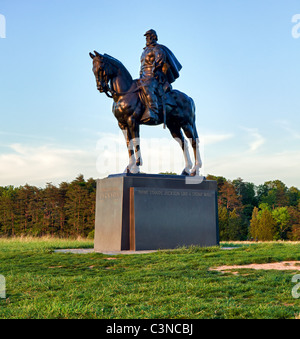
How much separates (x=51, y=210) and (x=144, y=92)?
36.7 metres

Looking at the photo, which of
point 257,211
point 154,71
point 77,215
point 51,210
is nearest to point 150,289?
point 154,71

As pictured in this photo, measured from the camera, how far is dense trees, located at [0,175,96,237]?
46.0 m

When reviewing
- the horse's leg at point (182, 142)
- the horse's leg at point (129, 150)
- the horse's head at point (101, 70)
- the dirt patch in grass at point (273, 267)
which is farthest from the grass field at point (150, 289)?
the horse's leg at point (182, 142)

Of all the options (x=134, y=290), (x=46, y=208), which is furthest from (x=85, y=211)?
(x=134, y=290)

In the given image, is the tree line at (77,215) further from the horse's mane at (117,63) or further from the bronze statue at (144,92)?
the horse's mane at (117,63)

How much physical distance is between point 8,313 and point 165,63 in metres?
11.1

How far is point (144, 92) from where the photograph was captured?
14312mm

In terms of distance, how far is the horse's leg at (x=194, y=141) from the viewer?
16.2m

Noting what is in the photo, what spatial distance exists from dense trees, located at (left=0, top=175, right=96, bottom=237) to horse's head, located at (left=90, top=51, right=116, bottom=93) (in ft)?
104

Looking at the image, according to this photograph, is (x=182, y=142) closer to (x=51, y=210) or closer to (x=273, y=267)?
(x=273, y=267)

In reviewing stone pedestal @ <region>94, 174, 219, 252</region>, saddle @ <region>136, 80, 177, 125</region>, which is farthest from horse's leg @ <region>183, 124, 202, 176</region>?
saddle @ <region>136, 80, 177, 125</region>

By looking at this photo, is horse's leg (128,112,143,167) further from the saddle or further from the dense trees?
the dense trees

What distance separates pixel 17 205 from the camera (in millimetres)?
50812
